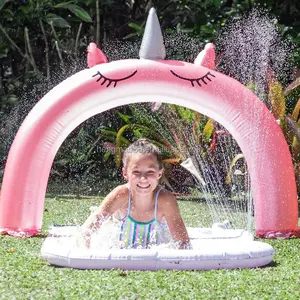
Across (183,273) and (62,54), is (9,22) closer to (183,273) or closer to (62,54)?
(62,54)

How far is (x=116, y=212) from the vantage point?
15.3 ft

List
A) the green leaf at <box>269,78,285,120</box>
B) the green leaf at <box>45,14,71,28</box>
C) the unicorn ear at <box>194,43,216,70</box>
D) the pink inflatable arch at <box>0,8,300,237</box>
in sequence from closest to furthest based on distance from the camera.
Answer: the pink inflatable arch at <box>0,8,300,237</box>
the unicorn ear at <box>194,43,216,70</box>
the green leaf at <box>269,78,285,120</box>
the green leaf at <box>45,14,71,28</box>

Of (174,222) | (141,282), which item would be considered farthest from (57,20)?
(141,282)

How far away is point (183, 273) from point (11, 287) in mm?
873

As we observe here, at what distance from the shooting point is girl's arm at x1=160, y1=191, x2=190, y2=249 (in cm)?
449

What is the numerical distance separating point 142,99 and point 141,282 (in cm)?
217

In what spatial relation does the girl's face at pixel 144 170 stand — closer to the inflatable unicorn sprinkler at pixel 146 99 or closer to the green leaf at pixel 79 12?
the inflatable unicorn sprinkler at pixel 146 99

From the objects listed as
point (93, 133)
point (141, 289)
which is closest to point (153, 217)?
point (141, 289)

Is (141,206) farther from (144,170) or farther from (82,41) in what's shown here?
(82,41)

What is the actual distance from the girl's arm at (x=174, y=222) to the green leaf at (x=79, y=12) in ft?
19.1

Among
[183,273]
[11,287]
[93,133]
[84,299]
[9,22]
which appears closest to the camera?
[84,299]

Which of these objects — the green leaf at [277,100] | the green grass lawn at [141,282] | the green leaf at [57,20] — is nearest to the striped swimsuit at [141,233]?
the green grass lawn at [141,282]

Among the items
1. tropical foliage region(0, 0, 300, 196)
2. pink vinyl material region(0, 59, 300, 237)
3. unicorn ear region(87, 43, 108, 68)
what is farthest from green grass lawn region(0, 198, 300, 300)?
tropical foliage region(0, 0, 300, 196)

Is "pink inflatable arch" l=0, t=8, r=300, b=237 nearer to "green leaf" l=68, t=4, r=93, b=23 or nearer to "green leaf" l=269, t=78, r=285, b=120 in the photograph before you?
"green leaf" l=269, t=78, r=285, b=120
